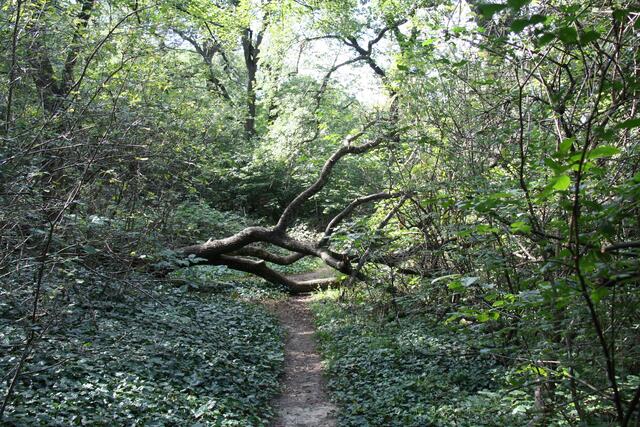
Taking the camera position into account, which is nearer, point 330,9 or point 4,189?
point 4,189

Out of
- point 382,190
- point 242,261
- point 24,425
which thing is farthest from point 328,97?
point 24,425

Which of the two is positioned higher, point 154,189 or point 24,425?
point 154,189

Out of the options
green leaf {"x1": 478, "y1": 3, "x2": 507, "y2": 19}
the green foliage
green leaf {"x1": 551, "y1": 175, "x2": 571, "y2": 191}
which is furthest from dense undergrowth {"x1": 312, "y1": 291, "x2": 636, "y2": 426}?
green leaf {"x1": 478, "y1": 3, "x2": 507, "y2": 19}

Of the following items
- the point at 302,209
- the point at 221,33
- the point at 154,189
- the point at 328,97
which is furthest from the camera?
the point at 302,209

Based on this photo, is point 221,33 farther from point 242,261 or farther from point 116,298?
point 116,298

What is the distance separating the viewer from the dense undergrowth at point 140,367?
15.6ft

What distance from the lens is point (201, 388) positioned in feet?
20.4

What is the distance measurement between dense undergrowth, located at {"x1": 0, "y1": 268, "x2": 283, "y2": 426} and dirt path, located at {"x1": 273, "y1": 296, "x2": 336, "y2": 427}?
0.78 ft

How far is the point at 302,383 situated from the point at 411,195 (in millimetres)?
3473

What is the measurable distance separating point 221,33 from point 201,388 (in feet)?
46.4

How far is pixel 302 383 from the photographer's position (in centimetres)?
766

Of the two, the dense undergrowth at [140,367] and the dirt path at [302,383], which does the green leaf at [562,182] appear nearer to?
the dense undergrowth at [140,367]

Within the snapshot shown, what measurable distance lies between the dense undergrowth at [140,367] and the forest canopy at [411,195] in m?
0.08

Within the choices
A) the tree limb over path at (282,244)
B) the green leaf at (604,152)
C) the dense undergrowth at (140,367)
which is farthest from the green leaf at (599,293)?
the tree limb over path at (282,244)
